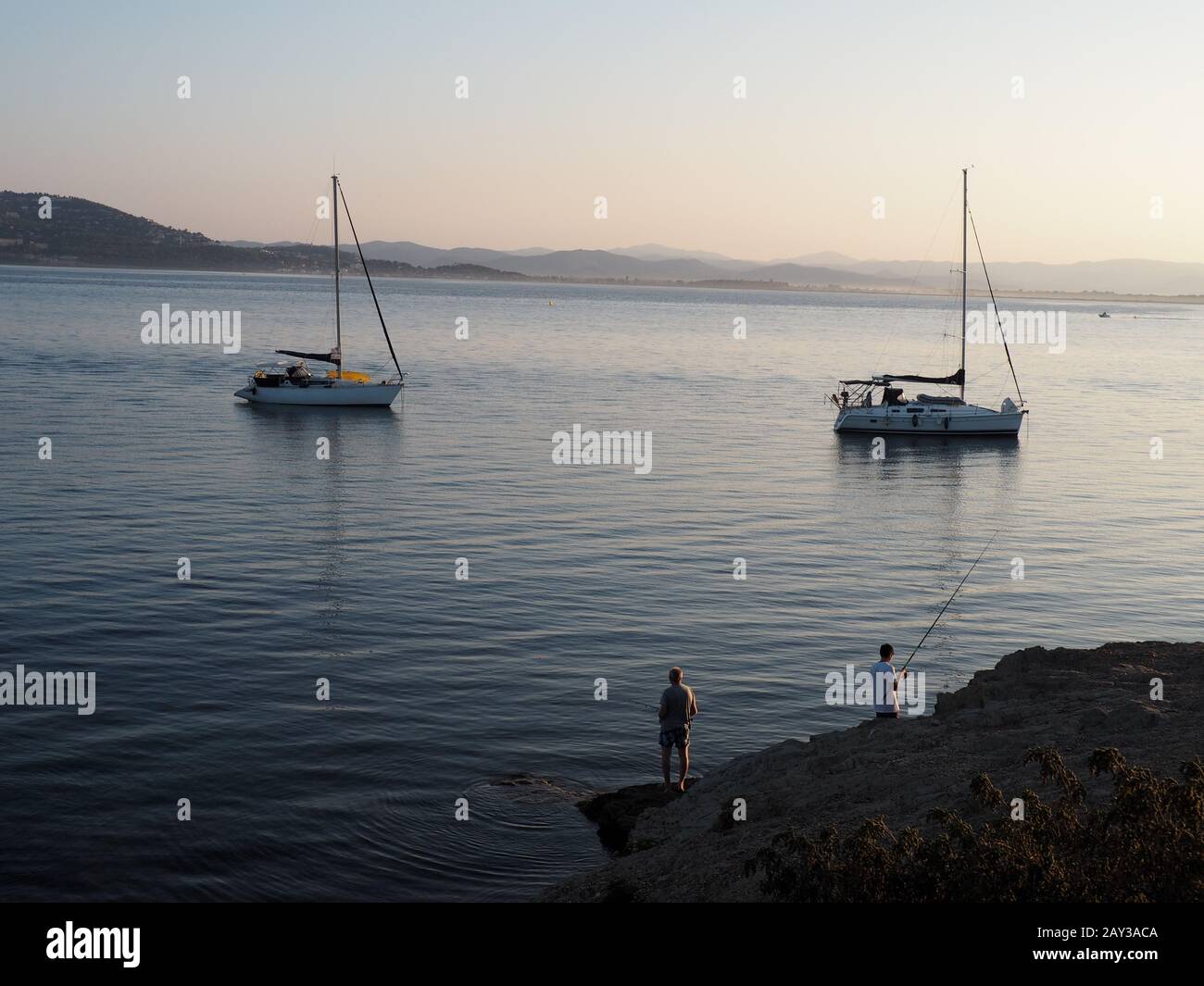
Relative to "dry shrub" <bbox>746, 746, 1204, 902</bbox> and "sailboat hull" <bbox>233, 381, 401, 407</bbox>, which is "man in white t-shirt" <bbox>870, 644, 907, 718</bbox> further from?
"sailboat hull" <bbox>233, 381, 401, 407</bbox>

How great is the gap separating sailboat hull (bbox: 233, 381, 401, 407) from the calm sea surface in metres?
1.21

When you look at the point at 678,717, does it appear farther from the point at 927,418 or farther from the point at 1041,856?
the point at 927,418

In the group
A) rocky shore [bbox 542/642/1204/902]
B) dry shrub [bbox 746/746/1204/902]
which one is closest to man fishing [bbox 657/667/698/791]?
rocky shore [bbox 542/642/1204/902]

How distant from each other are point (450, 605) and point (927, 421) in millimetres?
43095

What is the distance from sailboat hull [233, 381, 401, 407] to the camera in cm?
6944

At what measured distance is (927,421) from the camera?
6512cm

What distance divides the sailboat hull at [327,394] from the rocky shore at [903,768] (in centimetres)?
5447

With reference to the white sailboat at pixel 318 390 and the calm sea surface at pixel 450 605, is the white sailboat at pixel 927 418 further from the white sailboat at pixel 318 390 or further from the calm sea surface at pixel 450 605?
the white sailboat at pixel 318 390

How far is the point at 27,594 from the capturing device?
27.1 m

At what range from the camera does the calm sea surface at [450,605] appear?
16.5 meters

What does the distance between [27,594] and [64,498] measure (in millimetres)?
12857

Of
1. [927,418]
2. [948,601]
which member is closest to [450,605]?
[948,601]
